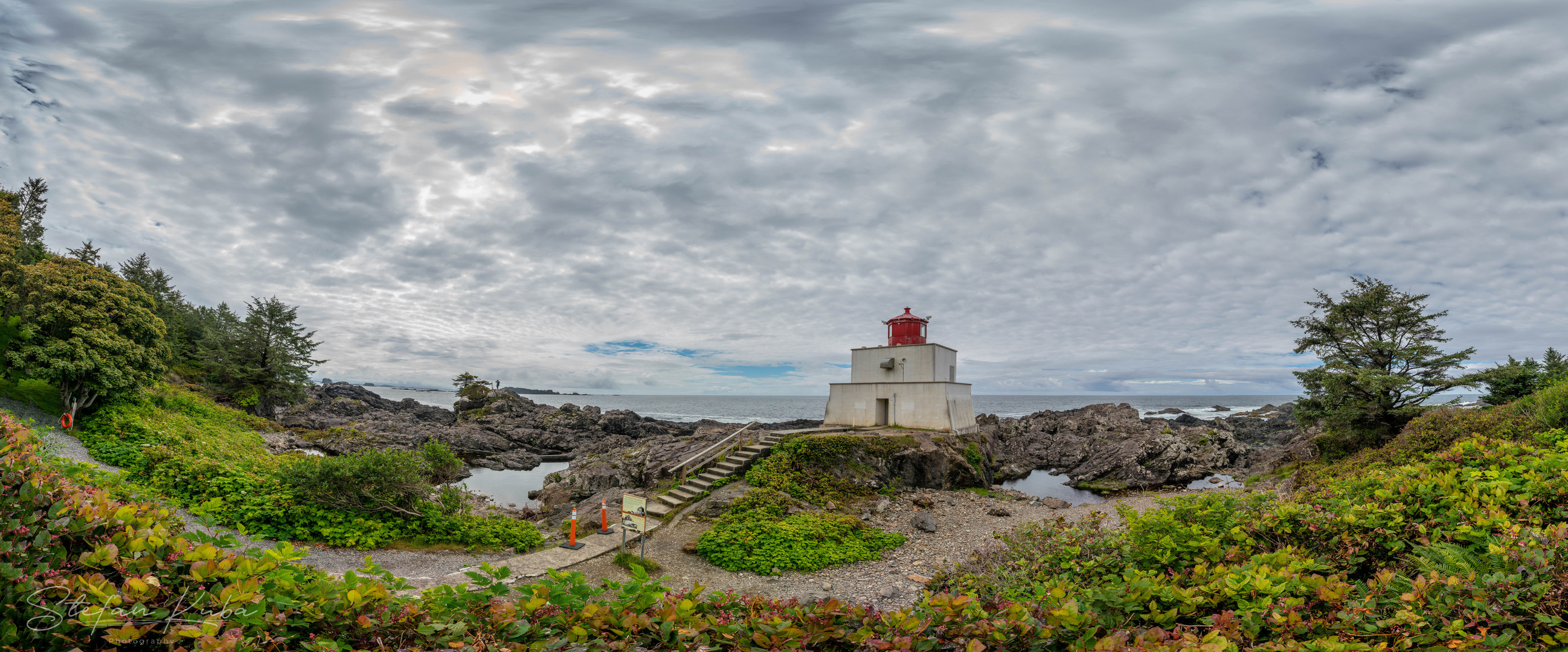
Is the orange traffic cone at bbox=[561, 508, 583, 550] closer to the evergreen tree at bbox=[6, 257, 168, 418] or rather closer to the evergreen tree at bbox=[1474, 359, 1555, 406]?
the evergreen tree at bbox=[6, 257, 168, 418]

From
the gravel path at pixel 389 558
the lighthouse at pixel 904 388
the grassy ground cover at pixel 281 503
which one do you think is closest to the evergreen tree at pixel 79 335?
the grassy ground cover at pixel 281 503

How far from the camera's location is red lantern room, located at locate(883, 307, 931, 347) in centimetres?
2077

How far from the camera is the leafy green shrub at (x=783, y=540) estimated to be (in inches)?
390

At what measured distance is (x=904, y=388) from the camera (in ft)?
64.4

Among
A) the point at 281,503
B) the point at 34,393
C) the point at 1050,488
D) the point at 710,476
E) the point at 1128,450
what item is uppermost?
the point at 34,393

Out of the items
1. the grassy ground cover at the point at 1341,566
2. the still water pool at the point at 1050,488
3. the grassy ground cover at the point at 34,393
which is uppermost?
the grassy ground cover at the point at 34,393

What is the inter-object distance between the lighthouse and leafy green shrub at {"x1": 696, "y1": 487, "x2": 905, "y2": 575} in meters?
7.72

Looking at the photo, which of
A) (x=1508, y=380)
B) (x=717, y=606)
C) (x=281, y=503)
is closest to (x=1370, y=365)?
(x=1508, y=380)

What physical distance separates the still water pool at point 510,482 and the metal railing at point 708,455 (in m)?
8.26

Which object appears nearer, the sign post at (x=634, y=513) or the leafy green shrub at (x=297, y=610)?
the leafy green shrub at (x=297, y=610)

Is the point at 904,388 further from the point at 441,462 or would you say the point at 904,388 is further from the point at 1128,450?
the point at 441,462

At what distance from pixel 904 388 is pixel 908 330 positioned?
95.5 inches

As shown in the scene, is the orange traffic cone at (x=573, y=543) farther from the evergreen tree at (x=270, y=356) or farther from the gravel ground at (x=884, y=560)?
the evergreen tree at (x=270, y=356)

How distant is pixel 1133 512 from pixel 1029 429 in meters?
32.8
